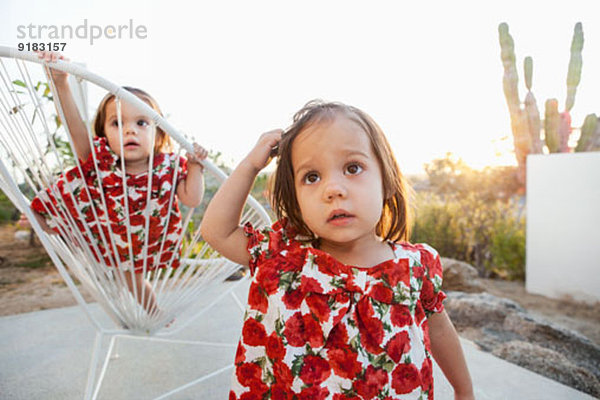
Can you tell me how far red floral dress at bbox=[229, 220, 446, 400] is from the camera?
758 millimetres

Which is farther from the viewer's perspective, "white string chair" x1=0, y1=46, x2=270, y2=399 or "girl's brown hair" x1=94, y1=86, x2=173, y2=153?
"girl's brown hair" x1=94, y1=86, x2=173, y2=153

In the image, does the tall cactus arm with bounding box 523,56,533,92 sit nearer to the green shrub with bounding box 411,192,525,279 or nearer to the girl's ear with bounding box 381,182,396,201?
the green shrub with bounding box 411,192,525,279

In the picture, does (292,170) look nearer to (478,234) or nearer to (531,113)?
(478,234)

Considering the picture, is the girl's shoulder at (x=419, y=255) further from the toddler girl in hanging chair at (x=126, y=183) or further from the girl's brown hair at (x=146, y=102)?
the girl's brown hair at (x=146, y=102)

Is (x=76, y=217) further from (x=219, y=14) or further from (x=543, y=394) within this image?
(x=219, y=14)

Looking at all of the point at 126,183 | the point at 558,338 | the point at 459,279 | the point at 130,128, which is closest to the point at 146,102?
the point at 130,128

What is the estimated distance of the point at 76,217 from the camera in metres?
1.29

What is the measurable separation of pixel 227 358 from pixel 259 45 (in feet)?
14.6

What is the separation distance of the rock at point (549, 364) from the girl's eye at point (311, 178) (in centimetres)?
156

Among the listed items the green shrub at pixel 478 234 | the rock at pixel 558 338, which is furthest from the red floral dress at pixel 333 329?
the green shrub at pixel 478 234

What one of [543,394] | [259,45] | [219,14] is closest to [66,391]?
[543,394]

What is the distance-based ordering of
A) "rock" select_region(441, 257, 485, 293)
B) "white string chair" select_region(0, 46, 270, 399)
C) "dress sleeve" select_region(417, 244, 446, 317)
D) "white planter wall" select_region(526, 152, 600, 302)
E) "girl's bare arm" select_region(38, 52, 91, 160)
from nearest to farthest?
"dress sleeve" select_region(417, 244, 446, 317) < "white string chair" select_region(0, 46, 270, 399) < "girl's bare arm" select_region(38, 52, 91, 160) < "white planter wall" select_region(526, 152, 600, 302) < "rock" select_region(441, 257, 485, 293)

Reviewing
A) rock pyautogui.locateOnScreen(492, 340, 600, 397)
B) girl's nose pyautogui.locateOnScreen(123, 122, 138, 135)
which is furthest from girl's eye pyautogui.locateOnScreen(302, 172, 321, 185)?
rock pyautogui.locateOnScreen(492, 340, 600, 397)

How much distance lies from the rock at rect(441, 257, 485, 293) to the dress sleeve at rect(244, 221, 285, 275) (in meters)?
2.79
